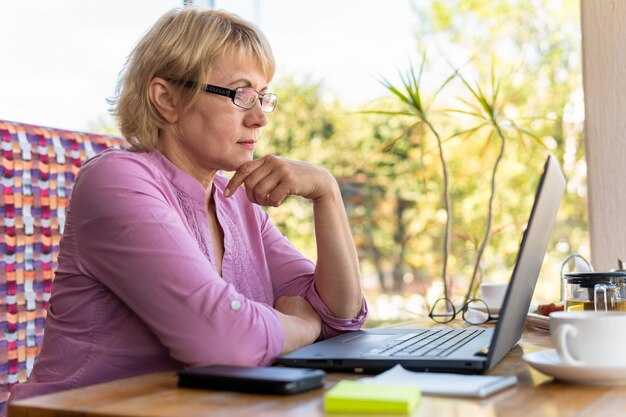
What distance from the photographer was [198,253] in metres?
1.33

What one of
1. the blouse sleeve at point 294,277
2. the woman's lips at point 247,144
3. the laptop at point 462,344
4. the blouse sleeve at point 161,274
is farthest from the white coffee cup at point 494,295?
the blouse sleeve at point 161,274

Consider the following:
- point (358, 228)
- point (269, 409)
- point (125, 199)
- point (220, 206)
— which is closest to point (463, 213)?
point (358, 228)

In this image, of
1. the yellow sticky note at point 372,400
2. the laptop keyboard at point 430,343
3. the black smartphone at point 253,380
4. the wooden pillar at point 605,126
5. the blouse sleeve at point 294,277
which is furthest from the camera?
the wooden pillar at point 605,126

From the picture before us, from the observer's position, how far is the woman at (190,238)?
1275 mm

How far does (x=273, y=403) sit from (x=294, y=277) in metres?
0.93

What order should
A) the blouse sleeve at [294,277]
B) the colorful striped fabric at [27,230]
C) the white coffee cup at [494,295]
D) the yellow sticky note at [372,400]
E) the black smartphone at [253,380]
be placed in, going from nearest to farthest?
the yellow sticky note at [372,400]
the black smartphone at [253,380]
the blouse sleeve at [294,277]
the colorful striped fabric at [27,230]
the white coffee cup at [494,295]

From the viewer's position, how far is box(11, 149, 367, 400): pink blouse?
1.25m

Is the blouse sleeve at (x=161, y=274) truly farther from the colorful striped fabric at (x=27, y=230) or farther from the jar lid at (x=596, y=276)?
the jar lid at (x=596, y=276)

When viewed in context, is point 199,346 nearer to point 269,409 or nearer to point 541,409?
point 269,409

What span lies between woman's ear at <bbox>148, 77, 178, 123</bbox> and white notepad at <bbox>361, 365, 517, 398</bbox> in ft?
2.90

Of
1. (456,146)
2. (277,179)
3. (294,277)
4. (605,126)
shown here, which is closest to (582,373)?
(277,179)

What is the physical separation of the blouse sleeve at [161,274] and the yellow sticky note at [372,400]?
0.37 m

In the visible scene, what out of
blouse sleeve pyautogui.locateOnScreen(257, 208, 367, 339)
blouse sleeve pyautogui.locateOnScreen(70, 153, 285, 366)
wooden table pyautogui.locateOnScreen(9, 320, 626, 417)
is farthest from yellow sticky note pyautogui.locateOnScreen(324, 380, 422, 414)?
blouse sleeve pyautogui.locateOnScreen(257, 208, 367, 339)

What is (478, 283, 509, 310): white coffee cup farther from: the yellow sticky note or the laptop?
the yellow sticky note
